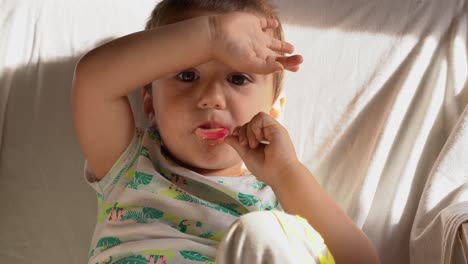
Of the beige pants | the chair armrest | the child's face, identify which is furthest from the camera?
the child's face

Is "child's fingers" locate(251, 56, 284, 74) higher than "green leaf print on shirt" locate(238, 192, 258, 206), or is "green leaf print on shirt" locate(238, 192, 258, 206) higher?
"child's fingers" locate(251, 56, 284, 74)

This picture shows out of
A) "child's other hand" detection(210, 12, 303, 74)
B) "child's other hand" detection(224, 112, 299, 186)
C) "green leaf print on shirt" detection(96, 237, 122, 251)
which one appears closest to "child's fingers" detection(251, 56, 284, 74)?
"child's other hand" detection(210, 12, 303, 74)

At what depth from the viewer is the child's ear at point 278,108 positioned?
50.0 inches

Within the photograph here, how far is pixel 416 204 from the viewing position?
1.24 m

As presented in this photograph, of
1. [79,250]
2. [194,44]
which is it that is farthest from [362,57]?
[79,250]

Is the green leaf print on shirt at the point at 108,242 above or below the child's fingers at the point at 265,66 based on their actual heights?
below

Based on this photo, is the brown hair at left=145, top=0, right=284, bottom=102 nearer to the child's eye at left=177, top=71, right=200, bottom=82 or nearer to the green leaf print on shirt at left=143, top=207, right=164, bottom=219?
the child's eye at left=177, top=71, right=200, bottom=82

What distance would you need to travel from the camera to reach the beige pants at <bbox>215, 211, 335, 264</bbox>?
74 cm

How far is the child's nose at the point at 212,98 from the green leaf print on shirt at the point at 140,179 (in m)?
0.14

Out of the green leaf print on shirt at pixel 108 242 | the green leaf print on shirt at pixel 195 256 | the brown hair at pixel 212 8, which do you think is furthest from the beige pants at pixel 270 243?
the brown hair at pixel 212 8

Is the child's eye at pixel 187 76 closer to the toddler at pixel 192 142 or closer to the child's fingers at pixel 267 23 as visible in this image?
the toddler at pixel 192 142

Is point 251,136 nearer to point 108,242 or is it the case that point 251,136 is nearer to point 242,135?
point 242,135

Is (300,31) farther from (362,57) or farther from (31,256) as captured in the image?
(31,256)

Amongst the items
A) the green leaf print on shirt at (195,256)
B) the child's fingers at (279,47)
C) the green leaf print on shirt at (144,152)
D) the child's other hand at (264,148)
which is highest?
the child's fingers at (279,47)
